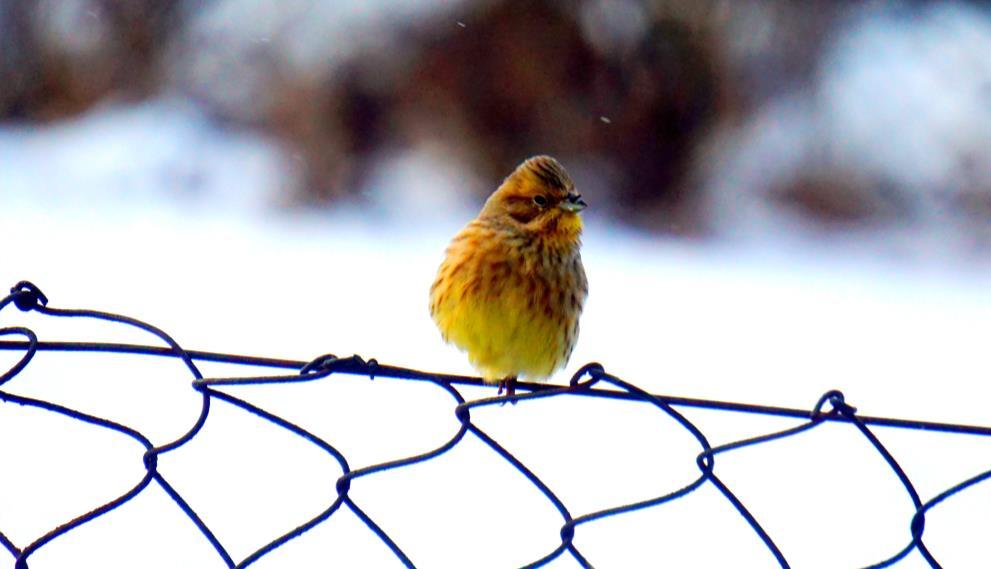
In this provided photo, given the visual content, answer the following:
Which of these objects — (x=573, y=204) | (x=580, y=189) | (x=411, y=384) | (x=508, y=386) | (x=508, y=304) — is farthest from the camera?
(x=580, y=189)

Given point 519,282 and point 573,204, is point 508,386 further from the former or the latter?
point 573,204

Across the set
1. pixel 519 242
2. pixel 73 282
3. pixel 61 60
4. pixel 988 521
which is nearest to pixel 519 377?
pixel 519 242

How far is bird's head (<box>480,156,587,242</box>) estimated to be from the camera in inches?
154

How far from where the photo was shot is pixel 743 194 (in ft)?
31.2

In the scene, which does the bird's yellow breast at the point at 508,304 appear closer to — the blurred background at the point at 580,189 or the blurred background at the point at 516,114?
the blurred background at the point at 580,189

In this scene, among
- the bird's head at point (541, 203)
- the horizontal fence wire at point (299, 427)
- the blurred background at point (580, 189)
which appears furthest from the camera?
the blurred background at point (580, 189)

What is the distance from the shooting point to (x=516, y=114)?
9.38 metres

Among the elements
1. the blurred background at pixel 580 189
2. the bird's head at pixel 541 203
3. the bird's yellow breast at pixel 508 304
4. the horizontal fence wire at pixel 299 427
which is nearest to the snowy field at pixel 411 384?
the blurred background at pixel 580 189

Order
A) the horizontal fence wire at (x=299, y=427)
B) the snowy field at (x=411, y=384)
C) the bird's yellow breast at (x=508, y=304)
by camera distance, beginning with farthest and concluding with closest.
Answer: the snowy field at (x=411, y=384)
the bird's yellow breast at (x=508, y=304)
the horizontal fence wire at (x=299, y=427)

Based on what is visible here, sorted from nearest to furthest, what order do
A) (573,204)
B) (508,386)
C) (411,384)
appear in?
(508,386)
(573,204)
(411,384)

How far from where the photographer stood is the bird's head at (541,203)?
154 inches

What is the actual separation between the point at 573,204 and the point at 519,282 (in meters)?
0.33

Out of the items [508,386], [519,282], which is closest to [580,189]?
[519,282]

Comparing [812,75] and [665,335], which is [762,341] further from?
[812,75]
